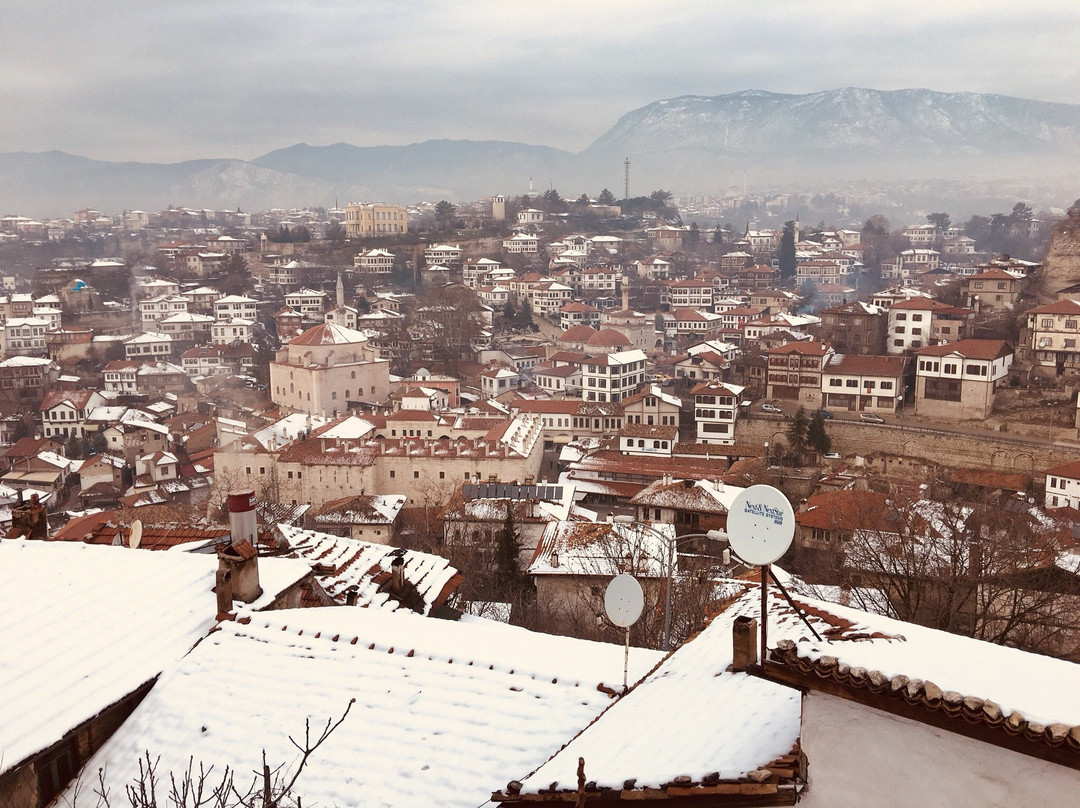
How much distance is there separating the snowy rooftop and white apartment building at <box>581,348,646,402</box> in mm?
24064

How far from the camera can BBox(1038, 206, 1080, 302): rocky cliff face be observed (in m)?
29.1

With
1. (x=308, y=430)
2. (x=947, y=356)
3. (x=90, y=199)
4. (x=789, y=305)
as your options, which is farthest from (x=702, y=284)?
(x=90, y=199)

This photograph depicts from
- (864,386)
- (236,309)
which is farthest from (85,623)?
(236,309)

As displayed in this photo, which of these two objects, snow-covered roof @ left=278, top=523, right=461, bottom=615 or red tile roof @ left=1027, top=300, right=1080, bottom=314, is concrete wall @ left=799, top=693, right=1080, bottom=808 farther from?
red tile roof @ left=1027, top=300, right=1080, bottom=314

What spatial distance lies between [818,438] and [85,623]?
21.0 metres

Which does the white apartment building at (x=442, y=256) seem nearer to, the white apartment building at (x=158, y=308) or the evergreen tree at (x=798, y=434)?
the white apartment building at (x=158, y=308)

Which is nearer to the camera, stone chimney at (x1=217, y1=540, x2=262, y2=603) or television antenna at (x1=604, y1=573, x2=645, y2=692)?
television antenna at (x1=604, y1=573, x2=645, y2=692)

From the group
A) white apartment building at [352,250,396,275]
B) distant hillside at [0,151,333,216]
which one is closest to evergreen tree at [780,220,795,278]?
white apartment building at [352,250,396,275]

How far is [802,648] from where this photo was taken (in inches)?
91.3

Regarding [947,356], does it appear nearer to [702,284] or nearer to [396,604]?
[396,604]

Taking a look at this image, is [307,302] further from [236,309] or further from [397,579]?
[397,579]

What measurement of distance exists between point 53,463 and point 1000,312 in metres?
29.3

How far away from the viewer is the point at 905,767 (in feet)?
6.66

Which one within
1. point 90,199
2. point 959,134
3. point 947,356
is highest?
point 959,134
